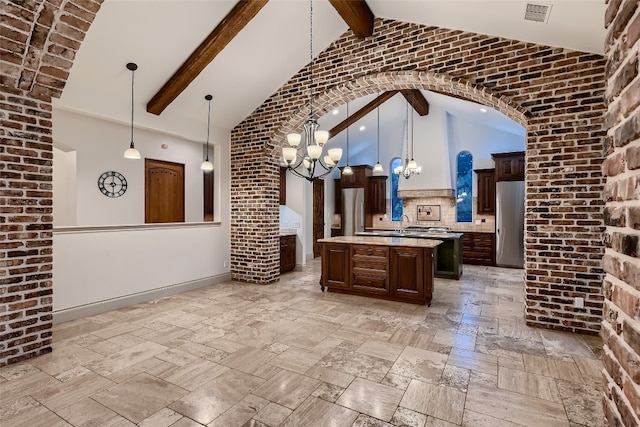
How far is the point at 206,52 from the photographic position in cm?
414

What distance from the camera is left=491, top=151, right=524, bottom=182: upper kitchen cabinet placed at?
23.7 feet

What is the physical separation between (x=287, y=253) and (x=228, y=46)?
4.08m

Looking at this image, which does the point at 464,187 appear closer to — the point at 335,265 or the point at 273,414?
the point at 335,265

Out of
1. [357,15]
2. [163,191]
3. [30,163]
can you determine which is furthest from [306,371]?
[163,191]

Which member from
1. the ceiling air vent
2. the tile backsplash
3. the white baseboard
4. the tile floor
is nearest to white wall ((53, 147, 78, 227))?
the white baseboard

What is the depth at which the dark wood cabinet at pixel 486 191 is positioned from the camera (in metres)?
8.01

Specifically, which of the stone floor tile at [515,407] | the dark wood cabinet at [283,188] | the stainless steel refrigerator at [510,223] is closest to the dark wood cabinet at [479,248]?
the stainless steel refrigerator at [510,223]

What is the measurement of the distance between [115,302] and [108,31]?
335 centimetres

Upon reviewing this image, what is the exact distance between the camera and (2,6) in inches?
91.0

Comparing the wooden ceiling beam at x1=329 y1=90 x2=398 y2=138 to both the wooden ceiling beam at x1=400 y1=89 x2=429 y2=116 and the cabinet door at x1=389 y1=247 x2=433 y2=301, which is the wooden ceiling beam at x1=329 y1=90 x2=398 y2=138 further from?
the cabinet door at x1=389 y1=247 x2=433 y2=301

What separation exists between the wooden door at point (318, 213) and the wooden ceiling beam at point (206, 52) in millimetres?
4954

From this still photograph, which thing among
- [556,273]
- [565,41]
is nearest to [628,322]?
[556,273]

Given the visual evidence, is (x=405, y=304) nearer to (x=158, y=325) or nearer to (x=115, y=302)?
(x=158, y=325)

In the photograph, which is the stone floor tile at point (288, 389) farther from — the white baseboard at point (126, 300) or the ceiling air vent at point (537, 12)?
the ceiling air vent at point (537, 12)
